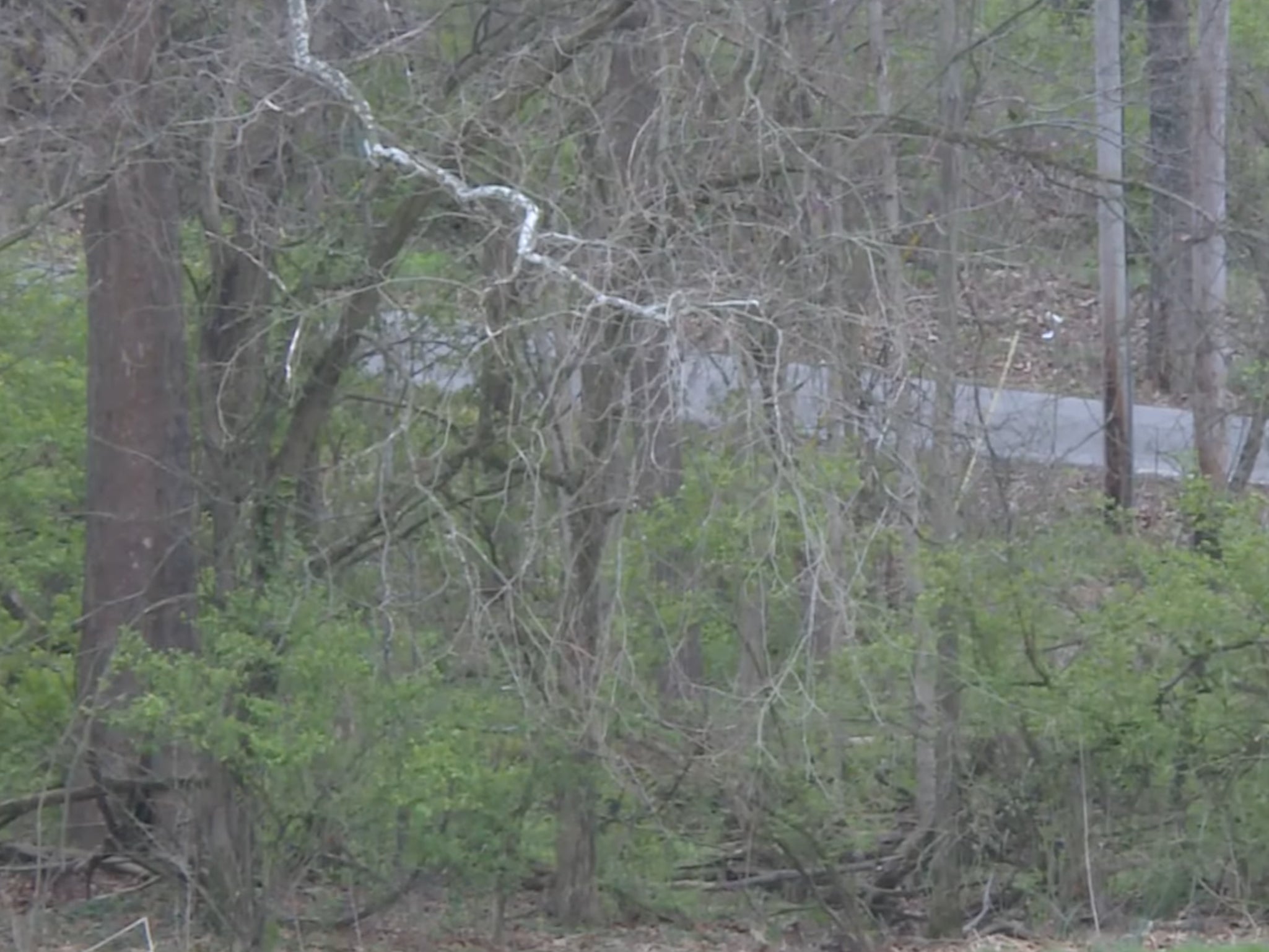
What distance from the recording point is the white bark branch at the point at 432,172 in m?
8.59

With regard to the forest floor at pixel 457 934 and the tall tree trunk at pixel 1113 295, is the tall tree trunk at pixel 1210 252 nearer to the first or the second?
the tall tree trunk at pixel 1113 295

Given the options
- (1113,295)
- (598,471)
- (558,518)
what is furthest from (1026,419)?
(558,518)

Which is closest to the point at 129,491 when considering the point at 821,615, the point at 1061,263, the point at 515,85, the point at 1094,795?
the point at 515,85

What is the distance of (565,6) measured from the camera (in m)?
10.7

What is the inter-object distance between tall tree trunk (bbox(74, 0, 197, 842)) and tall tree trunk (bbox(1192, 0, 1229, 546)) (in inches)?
282

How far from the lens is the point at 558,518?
9.55m

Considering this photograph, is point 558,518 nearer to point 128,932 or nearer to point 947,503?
point 947,503

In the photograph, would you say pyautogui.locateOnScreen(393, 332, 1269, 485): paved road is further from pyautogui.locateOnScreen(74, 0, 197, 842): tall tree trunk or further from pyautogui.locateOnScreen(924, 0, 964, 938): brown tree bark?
pyautogui.locateOnScreen(74, 0, 197, 842): tall tree trunk

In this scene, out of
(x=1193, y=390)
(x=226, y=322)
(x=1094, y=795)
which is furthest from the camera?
(x=1193, y=390)

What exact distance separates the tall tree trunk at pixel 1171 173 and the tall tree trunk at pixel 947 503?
4.11 ft

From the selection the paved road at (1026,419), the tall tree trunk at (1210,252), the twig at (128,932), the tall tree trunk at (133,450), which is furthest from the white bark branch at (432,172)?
the tall tree trunk at (1210,252)

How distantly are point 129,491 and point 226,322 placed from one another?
1420mm

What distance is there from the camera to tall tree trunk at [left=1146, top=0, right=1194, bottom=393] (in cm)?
1378

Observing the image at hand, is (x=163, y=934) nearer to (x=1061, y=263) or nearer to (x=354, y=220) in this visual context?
(x=354, y=220)
